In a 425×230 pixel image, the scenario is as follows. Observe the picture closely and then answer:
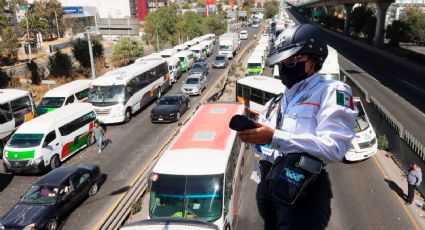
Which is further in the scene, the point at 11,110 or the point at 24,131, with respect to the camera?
the point at 11,110

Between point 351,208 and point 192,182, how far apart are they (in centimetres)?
642

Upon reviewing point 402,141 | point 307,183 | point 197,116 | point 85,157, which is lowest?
point 85,157

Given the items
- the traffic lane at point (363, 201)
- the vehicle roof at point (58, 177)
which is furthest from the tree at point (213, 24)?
the vehicle roof at point (58, 177)

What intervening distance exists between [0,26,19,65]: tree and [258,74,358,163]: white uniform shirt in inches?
2610

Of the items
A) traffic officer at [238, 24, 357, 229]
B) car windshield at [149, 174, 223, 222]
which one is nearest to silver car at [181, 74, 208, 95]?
car windshield at [149, 174, 223, 222]

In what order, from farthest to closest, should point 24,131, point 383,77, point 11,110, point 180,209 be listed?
1. point 383,77
2. point 11,110
3. point 24,131
4. point 180,209

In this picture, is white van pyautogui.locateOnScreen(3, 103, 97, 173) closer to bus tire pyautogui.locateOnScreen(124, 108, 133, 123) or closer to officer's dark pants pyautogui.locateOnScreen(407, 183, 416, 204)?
bus tire pyautogui.locateOnScreen(124, 108, 133, 123)

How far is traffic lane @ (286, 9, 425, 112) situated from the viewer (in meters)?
26.9

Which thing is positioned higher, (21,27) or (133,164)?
(21,27)

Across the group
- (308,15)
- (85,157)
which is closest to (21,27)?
(85,157)

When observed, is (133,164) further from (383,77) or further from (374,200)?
(383,77)

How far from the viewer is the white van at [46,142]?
1675 cm

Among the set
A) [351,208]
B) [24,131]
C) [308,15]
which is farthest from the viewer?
[308,15]

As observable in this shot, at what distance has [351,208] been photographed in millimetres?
12625
